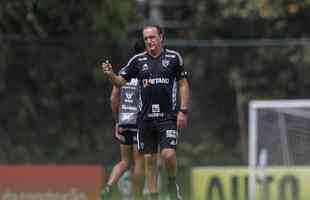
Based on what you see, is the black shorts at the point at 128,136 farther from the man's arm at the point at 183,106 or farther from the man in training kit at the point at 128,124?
the man's arm at the point at 183,106

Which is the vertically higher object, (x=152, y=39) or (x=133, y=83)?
(x=152, y=39)

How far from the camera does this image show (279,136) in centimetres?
1747

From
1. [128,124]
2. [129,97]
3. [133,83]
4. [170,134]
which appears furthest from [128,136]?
[170,134]

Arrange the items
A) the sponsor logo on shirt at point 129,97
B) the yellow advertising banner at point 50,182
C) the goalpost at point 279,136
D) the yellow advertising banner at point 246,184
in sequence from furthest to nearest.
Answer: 1. the yellow advertising banner at point 50,182
2. the goalpost at point 279,136
3. the yellow advertising banner at point 246,184
4. the sponsor logo on shirt at point 129,97

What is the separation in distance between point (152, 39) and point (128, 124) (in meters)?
2.10

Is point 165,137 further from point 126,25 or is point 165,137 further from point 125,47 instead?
point 126,25

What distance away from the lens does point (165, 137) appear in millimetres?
13219

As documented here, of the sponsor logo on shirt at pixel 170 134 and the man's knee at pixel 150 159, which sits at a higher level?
the sponsor logo on shirt at pixel 170 134

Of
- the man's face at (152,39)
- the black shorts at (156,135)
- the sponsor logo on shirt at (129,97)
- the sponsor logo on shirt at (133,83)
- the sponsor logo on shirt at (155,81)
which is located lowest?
the black shorts at (156,135)

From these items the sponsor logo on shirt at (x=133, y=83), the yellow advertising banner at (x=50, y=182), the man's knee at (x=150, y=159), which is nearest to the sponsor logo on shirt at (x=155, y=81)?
the man's knee at (x=150, y=159)

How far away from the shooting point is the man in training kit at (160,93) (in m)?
13.1

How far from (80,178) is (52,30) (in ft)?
11.2

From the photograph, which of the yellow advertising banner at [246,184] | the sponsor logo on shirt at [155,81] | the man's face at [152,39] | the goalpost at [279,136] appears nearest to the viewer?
the man's face at [152,39]

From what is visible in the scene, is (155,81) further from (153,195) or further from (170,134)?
(153,195)
